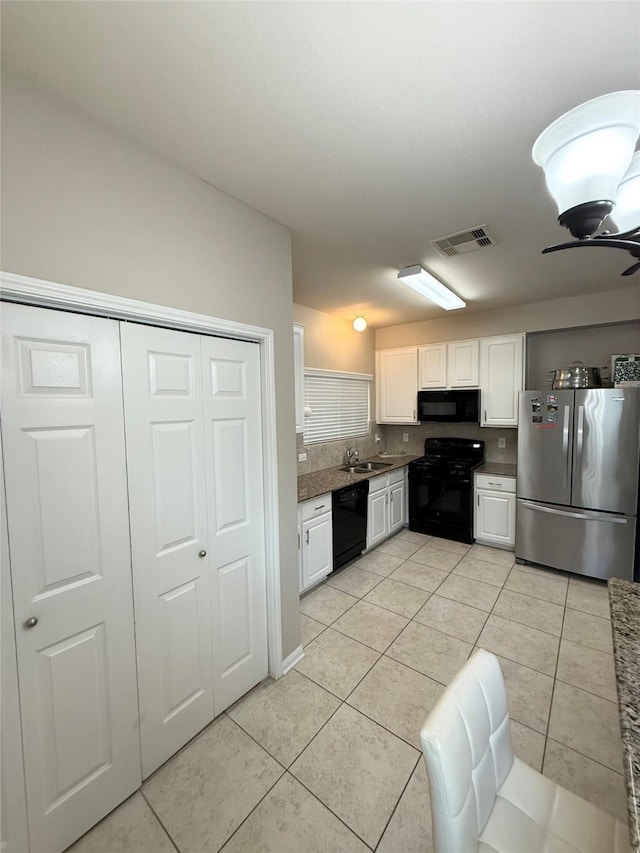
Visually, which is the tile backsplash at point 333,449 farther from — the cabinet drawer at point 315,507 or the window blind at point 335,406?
the cabinet drawer at point 315,507

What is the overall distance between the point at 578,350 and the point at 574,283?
1.01 metres

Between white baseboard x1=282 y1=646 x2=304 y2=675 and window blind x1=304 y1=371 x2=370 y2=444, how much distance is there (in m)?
2.00

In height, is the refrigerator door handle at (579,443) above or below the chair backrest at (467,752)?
above

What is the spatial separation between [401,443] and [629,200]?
4.15m

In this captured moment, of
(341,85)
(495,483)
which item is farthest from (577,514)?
(341,85)

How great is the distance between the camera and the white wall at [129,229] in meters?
1.13

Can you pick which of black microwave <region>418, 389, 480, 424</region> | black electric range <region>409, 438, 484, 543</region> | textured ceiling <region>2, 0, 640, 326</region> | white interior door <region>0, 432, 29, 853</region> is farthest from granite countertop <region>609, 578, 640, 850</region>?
black microwave <region>418, 389, 480, 424</region>

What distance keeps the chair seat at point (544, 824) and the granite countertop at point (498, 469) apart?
10.0 feet

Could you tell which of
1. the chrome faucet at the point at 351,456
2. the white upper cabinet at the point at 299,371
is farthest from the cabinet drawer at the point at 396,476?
the white upper cabinet at the point at 299,371

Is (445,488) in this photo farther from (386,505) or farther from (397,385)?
(397,385)

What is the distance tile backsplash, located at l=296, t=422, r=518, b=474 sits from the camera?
3.99 meters

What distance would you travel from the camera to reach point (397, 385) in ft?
15.6

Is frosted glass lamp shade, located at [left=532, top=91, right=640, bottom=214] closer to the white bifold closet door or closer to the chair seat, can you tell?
the white bifold closet door

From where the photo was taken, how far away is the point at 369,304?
3.73 m
